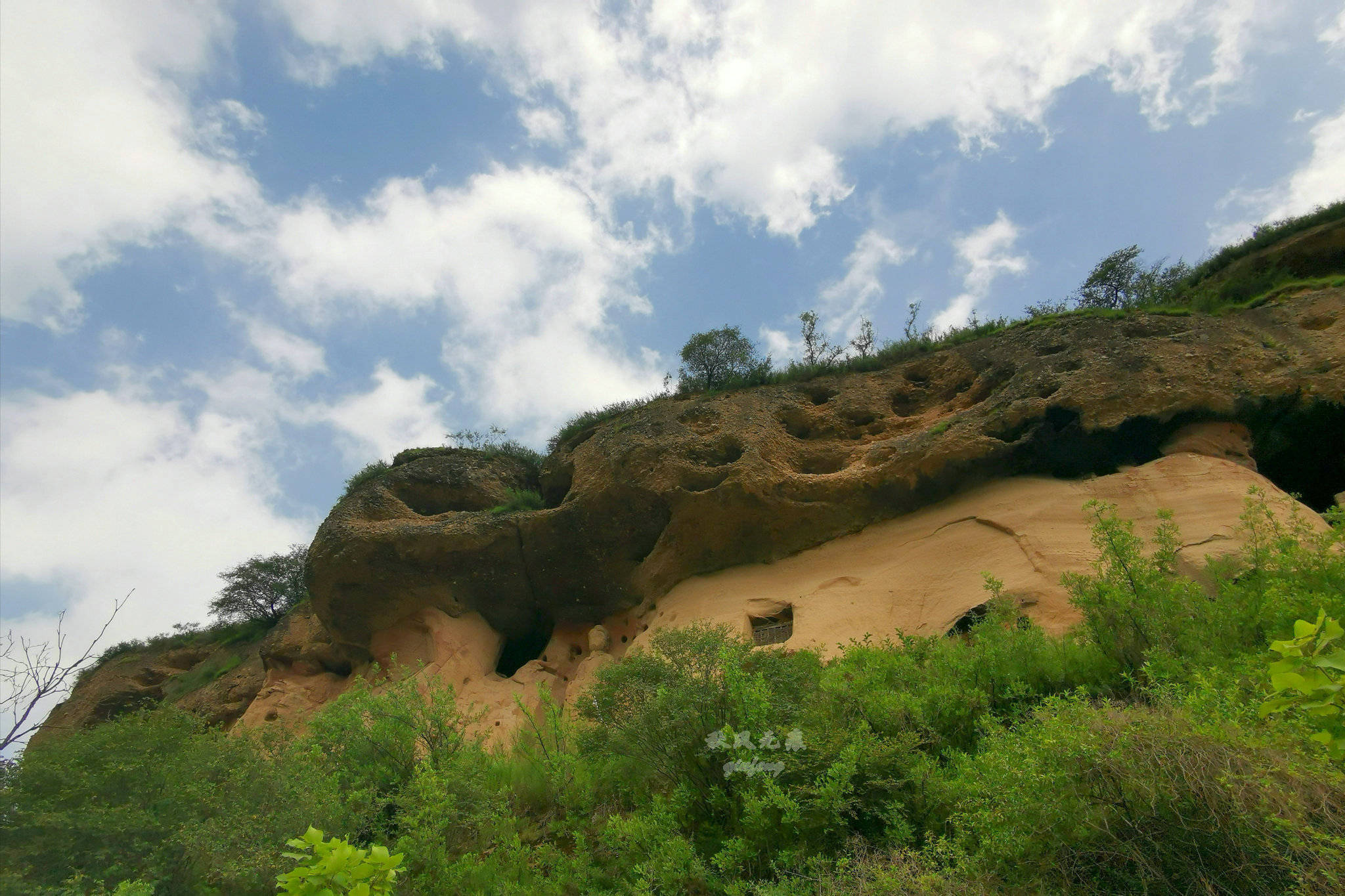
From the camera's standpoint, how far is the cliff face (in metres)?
10.5

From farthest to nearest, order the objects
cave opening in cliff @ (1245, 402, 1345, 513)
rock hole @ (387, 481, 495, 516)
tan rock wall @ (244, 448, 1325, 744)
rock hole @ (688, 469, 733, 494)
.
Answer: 1. rock hole @ (387, 481, 495, 516)
2. rock hole @ (688, 469, 733, 494)
3. cave opening in cliff @ (1245, 402, 1345, 513)
4. tan rock wall @ (244, 448, 1325, 744)

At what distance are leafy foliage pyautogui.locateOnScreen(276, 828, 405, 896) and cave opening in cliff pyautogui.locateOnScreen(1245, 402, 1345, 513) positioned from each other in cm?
1155

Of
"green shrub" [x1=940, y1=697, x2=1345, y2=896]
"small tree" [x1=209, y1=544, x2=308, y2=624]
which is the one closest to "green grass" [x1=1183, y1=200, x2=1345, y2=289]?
"green shrub" [x1=940, y1=697, x2=1345, y2=896]

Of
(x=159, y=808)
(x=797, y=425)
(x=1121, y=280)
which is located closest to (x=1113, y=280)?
(x=1121, y=280)

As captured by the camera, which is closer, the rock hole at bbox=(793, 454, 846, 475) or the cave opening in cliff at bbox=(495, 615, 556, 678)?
the rock hole at bbox=(793, 454, 846, 475)

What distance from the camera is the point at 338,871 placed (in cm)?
307

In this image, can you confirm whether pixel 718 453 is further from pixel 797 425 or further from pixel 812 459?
pixel 797 425

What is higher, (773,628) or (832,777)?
(773,628)

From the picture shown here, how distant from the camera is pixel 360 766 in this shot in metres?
8.32

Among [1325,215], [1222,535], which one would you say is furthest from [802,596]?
[1325,215]

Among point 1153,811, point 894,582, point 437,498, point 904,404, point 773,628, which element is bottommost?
point 1153,811

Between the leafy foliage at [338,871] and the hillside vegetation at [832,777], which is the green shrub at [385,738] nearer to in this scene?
the hillside vegetation at [832,777]

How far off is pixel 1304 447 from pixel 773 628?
726cm

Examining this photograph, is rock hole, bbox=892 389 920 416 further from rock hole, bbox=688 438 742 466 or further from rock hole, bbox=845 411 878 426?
rock hole, bbox=688 438 742 466
